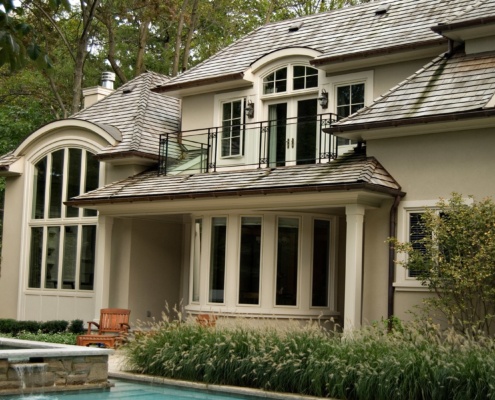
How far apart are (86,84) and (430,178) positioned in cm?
2714

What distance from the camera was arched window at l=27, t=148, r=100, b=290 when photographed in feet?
72.0

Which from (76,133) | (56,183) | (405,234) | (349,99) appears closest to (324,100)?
(349,99)

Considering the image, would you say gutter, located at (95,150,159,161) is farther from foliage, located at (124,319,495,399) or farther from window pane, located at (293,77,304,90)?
foliage, located at (124,319,495,399)

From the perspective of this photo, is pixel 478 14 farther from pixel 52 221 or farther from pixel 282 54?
pixel 52 221

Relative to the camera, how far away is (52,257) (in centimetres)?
2269

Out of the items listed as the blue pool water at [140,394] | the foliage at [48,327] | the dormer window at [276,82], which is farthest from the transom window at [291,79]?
the blue pool water at [140,394]

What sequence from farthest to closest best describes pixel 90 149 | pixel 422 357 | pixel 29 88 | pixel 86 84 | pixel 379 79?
pixel 86 84 → pixel 29 88 → pixel 90 149 → pixel 379 79 → pixel 422 357

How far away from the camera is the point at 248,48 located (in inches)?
886

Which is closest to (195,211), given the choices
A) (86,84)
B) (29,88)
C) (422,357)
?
(422,357)

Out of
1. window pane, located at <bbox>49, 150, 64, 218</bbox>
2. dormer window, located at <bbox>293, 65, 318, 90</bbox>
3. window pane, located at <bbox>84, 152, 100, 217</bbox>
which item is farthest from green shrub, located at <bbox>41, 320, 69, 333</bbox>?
dormer window, located at <bbox>293, 65, 318, 90</bbox>

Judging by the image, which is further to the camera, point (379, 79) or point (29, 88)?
point (29, 88)

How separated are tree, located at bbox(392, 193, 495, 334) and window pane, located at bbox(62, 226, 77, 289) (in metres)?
10.4

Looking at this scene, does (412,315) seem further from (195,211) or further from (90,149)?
(90,149)

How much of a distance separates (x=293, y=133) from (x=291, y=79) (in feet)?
5.66
